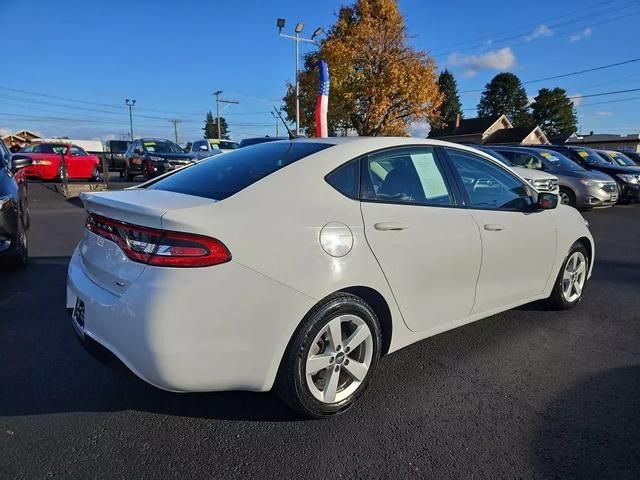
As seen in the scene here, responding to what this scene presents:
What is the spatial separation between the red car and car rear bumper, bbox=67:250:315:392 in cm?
1517

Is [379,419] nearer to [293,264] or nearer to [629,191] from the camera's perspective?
[293,264]

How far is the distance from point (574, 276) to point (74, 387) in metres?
4.21

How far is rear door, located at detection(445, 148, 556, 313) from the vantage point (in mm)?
3287

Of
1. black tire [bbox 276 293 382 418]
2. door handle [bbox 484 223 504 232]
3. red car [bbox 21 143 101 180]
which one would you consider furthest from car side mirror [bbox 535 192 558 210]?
red car [bbox 21 143 101 180]

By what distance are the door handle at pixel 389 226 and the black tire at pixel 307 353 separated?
16.4 inches

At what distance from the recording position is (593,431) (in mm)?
2482

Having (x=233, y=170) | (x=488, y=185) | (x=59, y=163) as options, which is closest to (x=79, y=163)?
(x=59, y=163)

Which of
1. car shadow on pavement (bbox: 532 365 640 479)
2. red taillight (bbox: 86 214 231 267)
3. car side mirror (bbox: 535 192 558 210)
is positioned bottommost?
car shadow on pavement (bbox: 532 365 640 479)

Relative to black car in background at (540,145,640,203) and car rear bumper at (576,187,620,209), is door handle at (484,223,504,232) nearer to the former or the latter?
car rear bumper at (576,187,620,209)

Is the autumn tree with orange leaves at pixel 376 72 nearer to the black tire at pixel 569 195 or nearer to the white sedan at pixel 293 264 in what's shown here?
the black tire at pixel 569 195

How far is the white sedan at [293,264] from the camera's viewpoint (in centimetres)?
211

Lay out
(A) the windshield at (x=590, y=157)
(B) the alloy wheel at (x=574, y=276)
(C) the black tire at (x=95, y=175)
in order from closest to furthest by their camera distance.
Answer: (B) the alloy wheel at (x=574, y=276)
(A) the windshield at (x=590, y=157)
(C) the black tire at (x=95, y=175)

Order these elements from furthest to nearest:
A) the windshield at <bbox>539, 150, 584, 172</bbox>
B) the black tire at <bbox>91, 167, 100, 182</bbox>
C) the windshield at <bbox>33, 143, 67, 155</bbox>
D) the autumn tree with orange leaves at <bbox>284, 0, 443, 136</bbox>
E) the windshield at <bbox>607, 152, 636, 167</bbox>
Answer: the autumn tree with orange leaves at <bbox>284, 0, 443, 136</bbox>
the black tire at <bbox>91, 167, 100, 182</bbox>
the windshield at <bbox>33, 143, 67, 155</bbox>
the windshield at <bbox>607, 152, 636, 167</bbox>
the windshield at <bbox>539, 150, 584, 172</bbox>

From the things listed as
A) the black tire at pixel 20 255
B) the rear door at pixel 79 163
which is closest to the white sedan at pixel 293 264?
the black tire at pixel 20 255
